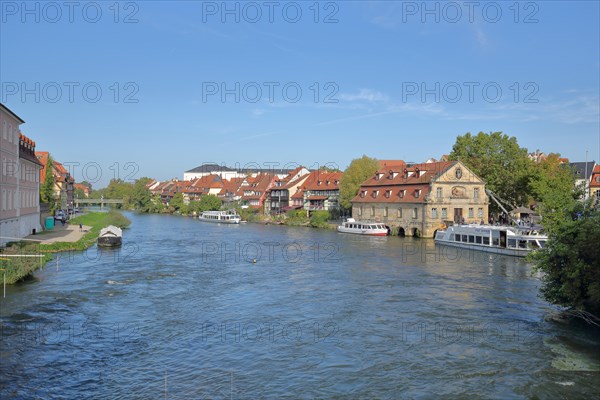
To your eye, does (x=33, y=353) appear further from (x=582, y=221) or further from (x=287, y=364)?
(x=582, y=221)

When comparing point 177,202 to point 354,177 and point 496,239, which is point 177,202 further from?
point 496,239

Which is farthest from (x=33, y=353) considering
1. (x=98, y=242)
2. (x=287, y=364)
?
(x=98, y=242)

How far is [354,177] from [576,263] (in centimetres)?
5554

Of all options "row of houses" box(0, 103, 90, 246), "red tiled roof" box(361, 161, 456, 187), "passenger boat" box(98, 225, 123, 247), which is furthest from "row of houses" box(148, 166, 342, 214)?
"row of houses" box(0, 103, 90, 246)

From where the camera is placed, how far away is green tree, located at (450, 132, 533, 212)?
203 ft

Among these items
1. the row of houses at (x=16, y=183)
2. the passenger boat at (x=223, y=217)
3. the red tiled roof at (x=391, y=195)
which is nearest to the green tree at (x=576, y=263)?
the row of houses at (x=16, y=183)

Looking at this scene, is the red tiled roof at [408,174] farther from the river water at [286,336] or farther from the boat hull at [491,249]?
the river water at [286,336]

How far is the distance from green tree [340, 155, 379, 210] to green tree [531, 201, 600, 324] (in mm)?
52162

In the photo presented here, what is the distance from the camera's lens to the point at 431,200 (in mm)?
57500

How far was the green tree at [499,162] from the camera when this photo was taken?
6191 cm

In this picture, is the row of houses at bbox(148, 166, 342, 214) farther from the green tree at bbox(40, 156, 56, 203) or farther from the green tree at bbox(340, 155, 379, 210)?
the green tree at bbox(40, 156, 56, 203)

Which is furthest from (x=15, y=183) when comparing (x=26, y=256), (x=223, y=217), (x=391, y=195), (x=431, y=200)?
(x=223, y=217)

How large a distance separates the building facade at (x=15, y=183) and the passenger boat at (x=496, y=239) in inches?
1395

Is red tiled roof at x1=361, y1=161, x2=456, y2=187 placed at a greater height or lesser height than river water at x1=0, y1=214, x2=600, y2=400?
greater
